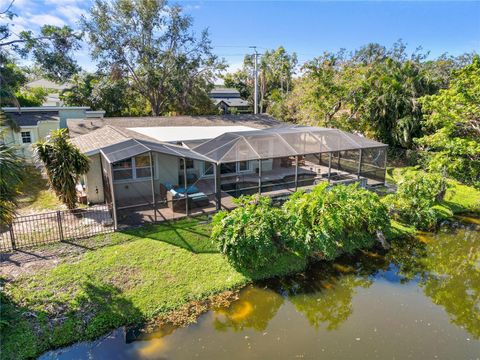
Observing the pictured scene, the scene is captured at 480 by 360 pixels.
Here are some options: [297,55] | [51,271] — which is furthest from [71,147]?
[297,55]

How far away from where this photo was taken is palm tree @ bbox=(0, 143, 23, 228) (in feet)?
22.3

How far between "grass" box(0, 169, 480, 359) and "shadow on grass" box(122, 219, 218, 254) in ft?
0.11

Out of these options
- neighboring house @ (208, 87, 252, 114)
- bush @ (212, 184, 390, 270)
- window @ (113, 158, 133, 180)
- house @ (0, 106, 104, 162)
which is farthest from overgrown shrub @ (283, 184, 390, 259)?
neighboring house @ (208, 87, 252, 114)

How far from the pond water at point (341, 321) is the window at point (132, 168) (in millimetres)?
7722

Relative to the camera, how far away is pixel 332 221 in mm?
10508

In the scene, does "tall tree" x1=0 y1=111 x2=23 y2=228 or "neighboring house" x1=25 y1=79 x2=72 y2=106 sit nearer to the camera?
"tall tree" x1=0 y1=111 x2=23 y2=228

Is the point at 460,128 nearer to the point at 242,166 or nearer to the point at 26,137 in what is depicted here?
the point at 242,166

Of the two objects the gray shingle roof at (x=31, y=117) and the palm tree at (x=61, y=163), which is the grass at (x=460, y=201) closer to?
the palm tree at (x=61, y=163)

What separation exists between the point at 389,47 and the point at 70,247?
6793 centimetres

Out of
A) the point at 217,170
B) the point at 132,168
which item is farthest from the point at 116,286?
the point at 132,168

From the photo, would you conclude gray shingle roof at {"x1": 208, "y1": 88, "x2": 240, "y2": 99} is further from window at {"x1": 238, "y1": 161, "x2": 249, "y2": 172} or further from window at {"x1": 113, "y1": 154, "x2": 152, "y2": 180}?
window at {"x1": 113, "y1": 154, "x2": 152, "y2": 180}

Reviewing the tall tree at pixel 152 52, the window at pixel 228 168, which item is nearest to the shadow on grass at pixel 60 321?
the window at pixel 228 168

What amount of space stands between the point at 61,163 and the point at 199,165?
258 inches

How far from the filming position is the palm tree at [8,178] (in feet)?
22.3
